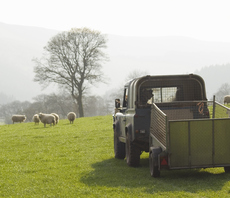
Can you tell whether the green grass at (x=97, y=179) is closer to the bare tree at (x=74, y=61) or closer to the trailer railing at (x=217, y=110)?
the trailer railing at (x=217, y=110)

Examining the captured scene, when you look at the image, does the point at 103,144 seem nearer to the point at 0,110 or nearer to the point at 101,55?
the point at 101,55

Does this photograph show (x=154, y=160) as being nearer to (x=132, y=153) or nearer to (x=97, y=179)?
(x=97, y=179)

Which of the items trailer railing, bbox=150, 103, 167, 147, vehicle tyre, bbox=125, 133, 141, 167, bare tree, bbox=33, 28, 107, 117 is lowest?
vehicle tyre, bbox=125, 133, 141, 167

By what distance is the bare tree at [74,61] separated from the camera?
6138 centimetres

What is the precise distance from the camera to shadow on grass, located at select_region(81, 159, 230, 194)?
907cm

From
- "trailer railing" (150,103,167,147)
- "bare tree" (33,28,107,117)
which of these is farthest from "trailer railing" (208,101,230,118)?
"bare tree" (33,28,107,117)

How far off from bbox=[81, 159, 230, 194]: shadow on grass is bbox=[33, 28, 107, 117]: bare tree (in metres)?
49.2

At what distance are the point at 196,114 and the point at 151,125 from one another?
148 cm

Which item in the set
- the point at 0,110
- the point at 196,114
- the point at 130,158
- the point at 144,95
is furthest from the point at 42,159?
the point at 0,110

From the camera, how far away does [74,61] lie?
6278cm

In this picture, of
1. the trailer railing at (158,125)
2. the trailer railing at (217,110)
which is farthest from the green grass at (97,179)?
the trailer railing at (217,110)

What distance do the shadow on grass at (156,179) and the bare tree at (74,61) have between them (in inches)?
1939

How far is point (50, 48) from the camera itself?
61344 mm

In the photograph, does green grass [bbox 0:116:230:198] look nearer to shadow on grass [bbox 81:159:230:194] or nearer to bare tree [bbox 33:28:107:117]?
shadow on grass [bbox 81:159:230:194]
